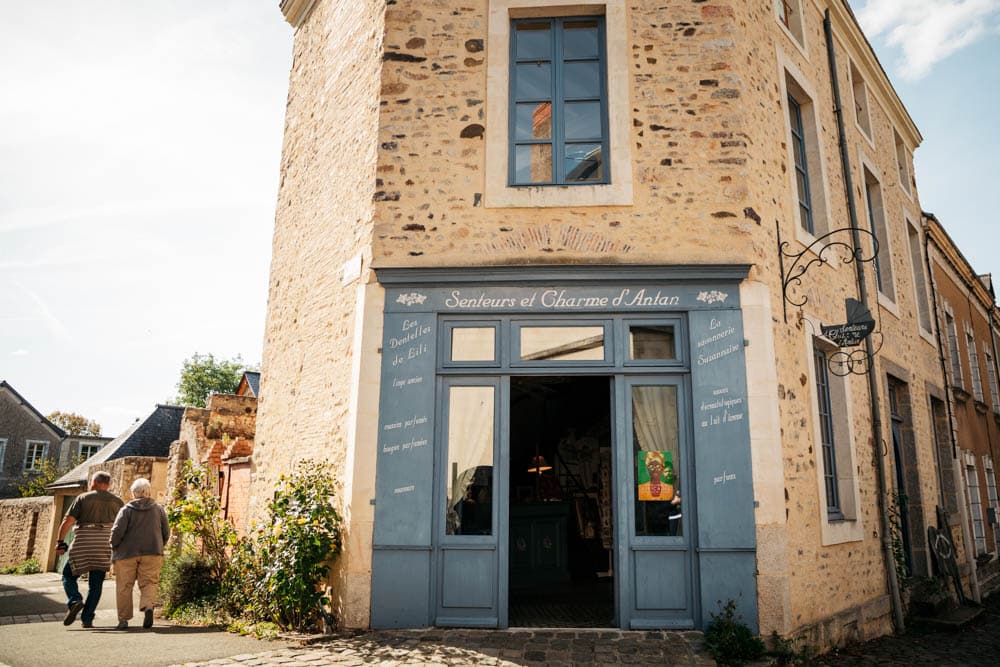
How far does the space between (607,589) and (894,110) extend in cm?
1002

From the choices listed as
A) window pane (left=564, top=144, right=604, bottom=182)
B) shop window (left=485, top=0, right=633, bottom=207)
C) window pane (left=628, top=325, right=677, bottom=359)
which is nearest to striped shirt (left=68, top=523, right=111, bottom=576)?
shop window (left=485, top=0, right=633, bottom=207)

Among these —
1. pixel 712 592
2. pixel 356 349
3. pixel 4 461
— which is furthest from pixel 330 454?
pixel 4 461

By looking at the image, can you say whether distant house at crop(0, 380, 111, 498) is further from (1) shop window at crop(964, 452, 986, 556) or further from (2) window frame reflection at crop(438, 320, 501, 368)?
(1) shop window at crop(964, 452, 986, 556)

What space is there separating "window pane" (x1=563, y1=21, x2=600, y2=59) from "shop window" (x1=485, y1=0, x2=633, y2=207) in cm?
1

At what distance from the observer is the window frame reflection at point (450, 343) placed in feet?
20.5

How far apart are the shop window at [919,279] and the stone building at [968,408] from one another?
1.72ft

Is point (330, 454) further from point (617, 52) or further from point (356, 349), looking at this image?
point (617, 52)

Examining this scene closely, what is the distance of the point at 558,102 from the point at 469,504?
4.03 metres

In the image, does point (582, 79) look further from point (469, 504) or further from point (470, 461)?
point (469, 504)

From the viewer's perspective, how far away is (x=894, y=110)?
483 inches

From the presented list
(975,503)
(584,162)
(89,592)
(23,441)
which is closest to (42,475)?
(23,441)

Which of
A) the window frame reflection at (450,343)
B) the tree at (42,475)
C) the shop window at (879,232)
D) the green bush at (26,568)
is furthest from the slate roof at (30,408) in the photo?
the shop window at (879,232)

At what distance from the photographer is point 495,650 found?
16.8 feet

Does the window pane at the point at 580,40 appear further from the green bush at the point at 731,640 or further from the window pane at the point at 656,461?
the green bush at the point at 731,640
